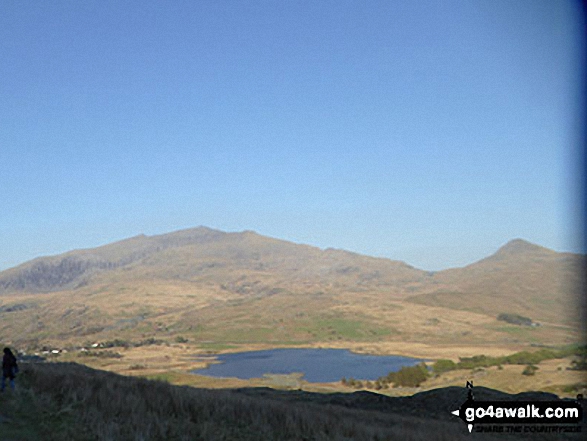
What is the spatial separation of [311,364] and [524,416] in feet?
397

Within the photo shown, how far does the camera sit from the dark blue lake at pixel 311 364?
122688 millimetres

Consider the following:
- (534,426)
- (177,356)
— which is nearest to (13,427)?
(534,426)

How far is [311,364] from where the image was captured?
14538 centimetres

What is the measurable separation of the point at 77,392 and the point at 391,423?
1533 cm

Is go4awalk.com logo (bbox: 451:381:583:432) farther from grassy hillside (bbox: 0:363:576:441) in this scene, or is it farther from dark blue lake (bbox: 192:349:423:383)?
dark blue lake (bbox: 192:349:423:383)

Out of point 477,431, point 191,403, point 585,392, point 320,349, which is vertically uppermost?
point 191,403

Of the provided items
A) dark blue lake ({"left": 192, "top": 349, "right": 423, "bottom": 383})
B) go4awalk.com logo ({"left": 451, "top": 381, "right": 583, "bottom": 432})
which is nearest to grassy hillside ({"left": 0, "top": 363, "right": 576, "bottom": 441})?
go4awalk.com logo ({"left": 451, "top": 381, "right": 583, "bottom": 432})

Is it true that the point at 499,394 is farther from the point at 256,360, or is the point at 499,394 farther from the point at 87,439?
the point at 256,360

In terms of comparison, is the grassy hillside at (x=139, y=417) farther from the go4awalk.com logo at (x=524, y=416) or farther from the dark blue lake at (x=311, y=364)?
the dark blue lake at (x=311, y=364)

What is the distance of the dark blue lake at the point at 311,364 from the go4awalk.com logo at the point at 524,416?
273 ft

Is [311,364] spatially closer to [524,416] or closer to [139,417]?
[524,416]

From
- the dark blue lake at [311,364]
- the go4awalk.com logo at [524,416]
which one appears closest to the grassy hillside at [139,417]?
the go4awalk.com logo at [524,416]

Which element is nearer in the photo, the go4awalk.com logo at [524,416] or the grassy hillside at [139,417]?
the grassy hillside at [139,417]

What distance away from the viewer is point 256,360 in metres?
162
